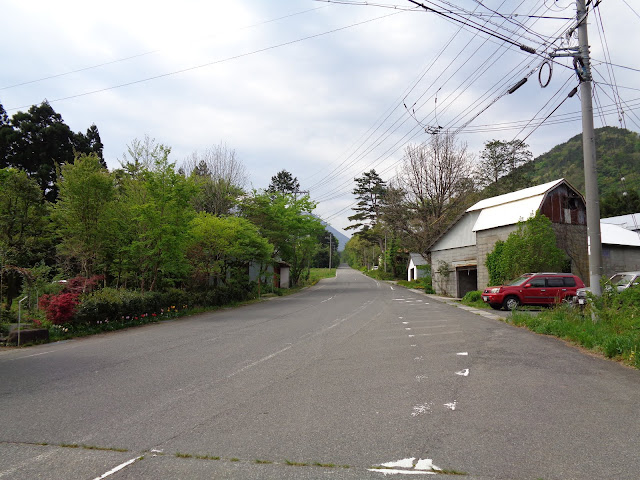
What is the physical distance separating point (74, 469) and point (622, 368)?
856cm

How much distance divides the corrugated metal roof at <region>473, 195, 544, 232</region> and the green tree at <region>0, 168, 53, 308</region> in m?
25.3

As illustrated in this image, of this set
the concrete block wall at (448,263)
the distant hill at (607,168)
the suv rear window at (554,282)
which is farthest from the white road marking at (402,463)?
the distant hill at (607,168)

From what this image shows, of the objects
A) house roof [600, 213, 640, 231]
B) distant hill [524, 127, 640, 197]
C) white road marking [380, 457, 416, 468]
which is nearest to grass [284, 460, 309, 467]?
white road marking [380, 457, 416, 468]

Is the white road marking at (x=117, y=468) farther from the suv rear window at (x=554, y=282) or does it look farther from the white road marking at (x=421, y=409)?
the suv rear window at (x=554, y=282)

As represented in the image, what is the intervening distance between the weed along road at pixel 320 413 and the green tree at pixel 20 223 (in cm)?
1063

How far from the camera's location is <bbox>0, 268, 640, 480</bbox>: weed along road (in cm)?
378

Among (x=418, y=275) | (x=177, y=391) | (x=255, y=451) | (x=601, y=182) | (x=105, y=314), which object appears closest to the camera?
(x=255, y=451)

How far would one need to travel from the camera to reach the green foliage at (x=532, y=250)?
23891 millimetres

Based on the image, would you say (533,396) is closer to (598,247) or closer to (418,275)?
(598,247)

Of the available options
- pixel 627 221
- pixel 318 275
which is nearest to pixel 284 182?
pixel 318 275

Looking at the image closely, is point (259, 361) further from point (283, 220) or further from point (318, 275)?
point (318, 275)

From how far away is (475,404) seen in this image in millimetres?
5520

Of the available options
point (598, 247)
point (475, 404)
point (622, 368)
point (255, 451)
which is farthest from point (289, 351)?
point (598, 247)

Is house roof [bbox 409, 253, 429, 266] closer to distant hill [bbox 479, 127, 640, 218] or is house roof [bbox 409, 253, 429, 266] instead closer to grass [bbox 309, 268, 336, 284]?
distant hill [bbox 479, 127, 640, 218]
